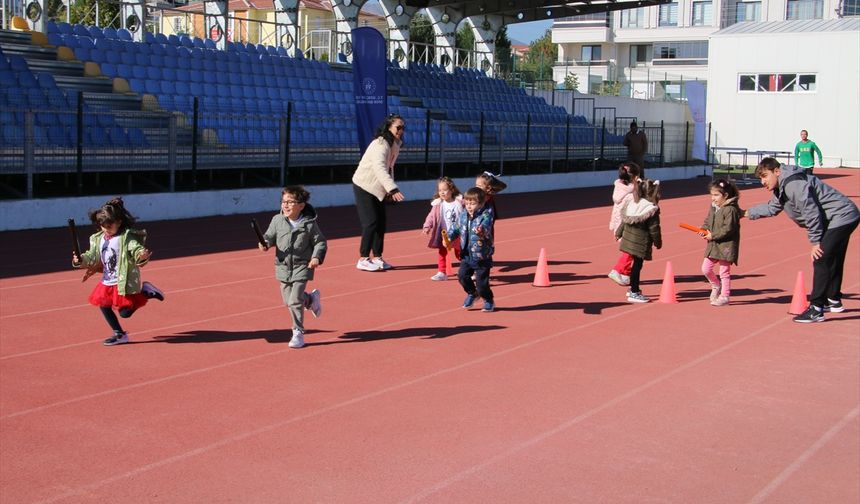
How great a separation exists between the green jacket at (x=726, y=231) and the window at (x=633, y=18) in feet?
259

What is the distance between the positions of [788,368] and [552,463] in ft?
11.3

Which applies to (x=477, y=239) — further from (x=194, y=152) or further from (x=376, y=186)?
(x=194, y=152)

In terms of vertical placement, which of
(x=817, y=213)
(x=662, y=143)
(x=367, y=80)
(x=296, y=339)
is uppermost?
(x=367, y=80)

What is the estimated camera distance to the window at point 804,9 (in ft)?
257

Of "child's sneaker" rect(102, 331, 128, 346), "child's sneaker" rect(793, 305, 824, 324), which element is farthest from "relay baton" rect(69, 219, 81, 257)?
"child's sneaker" rect(793, 305, 824, 324)

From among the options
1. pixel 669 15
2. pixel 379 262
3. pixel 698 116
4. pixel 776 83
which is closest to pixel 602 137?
pixel 698 116

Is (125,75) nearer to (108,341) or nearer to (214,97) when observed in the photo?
(214,97)

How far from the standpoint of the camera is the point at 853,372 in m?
8.59

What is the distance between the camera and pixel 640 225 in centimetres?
1154

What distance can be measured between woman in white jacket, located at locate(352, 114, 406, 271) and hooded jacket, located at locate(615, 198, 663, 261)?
307 cm

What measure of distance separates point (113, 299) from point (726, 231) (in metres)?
6.26

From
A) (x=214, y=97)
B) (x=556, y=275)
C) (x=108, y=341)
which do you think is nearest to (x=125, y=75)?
(x=214, y=97)

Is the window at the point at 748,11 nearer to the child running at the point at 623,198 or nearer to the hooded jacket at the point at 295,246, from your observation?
the child running at the point at 623,198

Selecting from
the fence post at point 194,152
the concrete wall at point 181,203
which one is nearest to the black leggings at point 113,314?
the concrete wall at point 181,203
